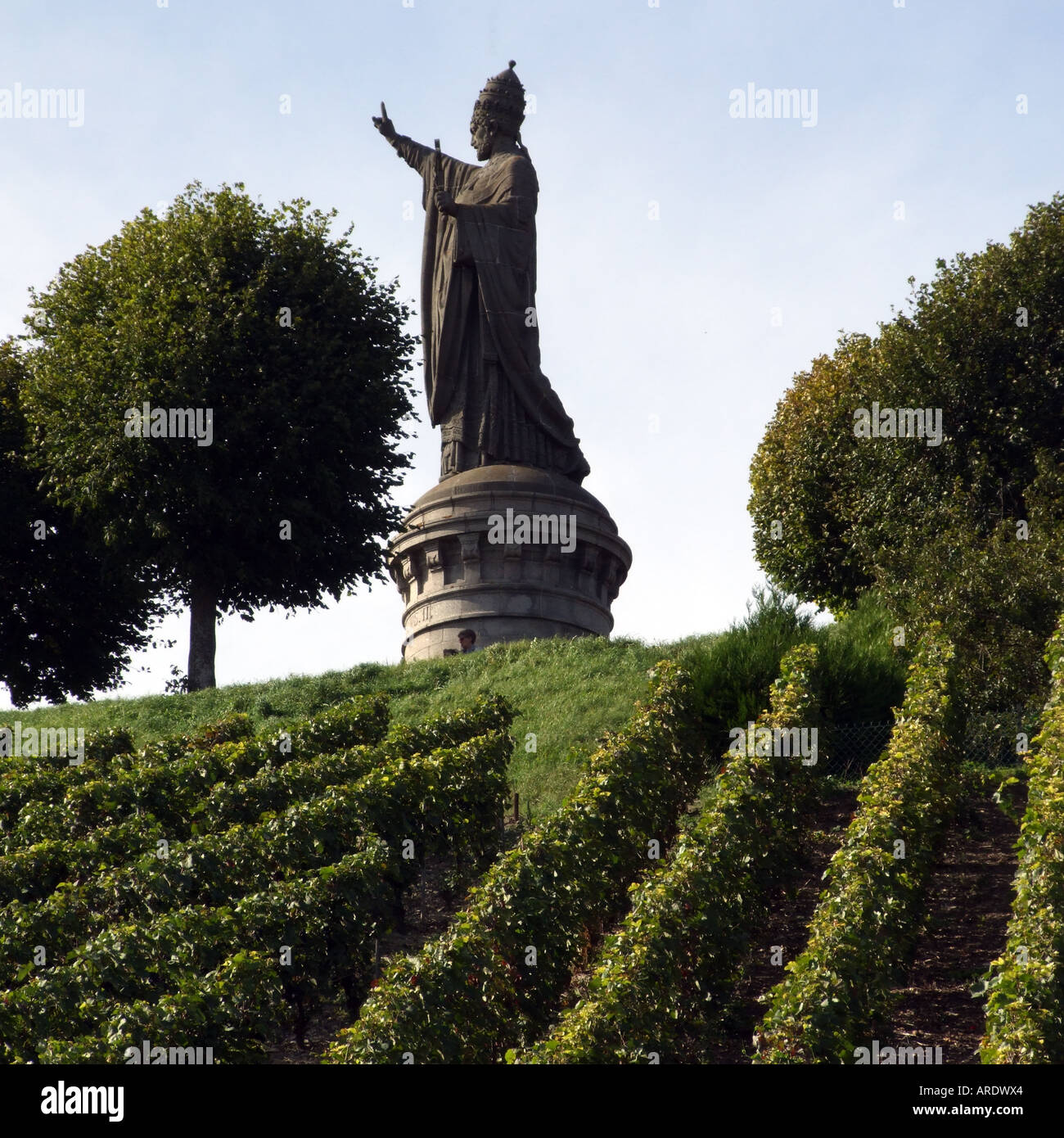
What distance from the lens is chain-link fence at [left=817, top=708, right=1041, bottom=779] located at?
22188 millimetres

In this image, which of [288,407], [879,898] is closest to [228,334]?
[288,407]

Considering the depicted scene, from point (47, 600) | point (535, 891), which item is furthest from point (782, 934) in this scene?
point (47, 600)

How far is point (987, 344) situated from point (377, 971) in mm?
22616

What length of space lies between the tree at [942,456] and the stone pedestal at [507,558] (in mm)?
5291

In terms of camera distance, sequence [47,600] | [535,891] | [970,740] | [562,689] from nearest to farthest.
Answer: [535,891] < [970,740] < [562,689] < [47,600]

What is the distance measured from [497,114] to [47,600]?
1468cm

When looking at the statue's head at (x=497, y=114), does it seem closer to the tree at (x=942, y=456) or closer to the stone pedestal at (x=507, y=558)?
the stone pedestal at (x=507, y=558)

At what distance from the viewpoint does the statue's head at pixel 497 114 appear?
3438 cm

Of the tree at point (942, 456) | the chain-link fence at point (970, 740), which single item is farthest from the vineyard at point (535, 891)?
the tree at point (942, 456)

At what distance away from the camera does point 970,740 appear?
2275cm

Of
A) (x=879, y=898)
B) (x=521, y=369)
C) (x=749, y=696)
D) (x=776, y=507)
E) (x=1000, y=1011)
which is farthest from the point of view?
(x=776, y=507)

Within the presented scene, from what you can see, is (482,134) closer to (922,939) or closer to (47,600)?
(47,600)
